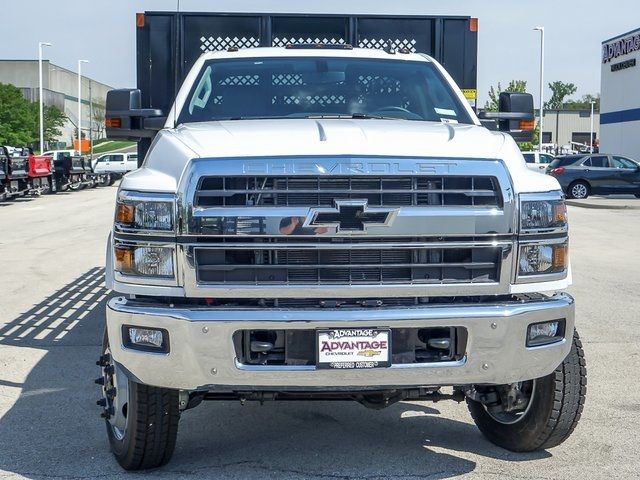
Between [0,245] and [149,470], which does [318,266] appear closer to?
[149,470]

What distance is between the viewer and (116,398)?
4.57 metres

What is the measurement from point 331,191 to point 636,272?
9631 mm

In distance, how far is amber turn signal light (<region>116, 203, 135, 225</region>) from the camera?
13.7ft

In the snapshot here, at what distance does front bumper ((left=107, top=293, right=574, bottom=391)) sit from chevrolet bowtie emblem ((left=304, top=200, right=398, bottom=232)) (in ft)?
1.20

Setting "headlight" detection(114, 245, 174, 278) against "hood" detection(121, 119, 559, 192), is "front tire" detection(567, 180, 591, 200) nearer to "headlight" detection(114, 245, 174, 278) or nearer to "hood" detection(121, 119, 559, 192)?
"hood" detection(121, 119, 559, 192)

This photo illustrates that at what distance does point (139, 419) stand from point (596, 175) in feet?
93.6

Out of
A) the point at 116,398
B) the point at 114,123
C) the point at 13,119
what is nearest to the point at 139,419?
the point at 116,398

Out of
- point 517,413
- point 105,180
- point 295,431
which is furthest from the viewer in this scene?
point 105,180

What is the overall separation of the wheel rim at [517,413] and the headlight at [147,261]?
74.7 inches

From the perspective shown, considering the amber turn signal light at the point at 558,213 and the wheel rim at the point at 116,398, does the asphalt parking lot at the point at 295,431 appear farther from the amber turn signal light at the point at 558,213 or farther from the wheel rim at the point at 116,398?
the amber turn signal light at the point at 558,213

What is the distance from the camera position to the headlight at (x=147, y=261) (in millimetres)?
4105

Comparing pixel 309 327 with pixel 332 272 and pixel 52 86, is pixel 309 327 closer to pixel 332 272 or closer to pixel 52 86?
pixel 332 272

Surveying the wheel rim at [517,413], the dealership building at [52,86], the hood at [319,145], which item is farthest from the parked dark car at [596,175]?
the dealership building at [52,86]

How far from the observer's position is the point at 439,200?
4199mm
